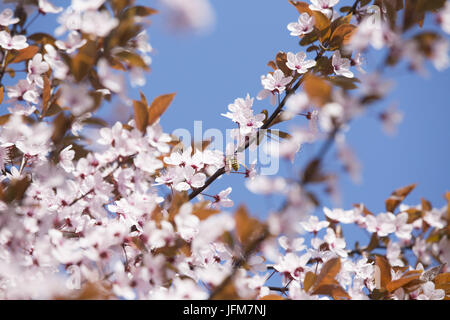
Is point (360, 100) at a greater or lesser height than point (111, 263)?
greater

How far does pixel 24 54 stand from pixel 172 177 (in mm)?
676

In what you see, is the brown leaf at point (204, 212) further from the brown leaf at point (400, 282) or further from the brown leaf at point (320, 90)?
the brown leaf at point (400, 282)

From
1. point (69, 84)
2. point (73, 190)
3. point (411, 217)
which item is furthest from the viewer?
point (411, 217)

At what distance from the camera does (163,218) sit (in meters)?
0.95

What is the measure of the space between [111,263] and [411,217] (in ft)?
3.28

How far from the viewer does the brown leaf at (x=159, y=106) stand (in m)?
0.90

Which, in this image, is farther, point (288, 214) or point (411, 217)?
point (411, 217)

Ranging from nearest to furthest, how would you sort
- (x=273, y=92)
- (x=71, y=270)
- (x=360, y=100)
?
1. (x=360, y=100)
2. (x=71, y=270)
3. (x=273, y=92)

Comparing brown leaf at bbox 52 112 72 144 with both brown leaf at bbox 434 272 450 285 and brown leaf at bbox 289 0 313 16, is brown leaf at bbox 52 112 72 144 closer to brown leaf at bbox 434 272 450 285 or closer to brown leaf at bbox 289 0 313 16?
brown leaf at bbox 289 0 313 16

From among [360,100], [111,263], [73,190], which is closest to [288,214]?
[360,100]

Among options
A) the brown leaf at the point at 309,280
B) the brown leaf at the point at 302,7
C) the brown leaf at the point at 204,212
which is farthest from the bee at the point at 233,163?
the brown leaf at the point at 302,7

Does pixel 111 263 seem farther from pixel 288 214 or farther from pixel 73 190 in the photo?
pixel 288 214

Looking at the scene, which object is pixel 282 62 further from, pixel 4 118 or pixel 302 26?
pixel 4 118
